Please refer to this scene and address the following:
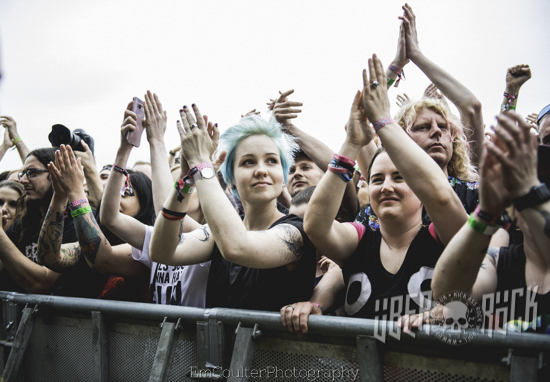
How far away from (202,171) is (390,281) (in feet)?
3.37

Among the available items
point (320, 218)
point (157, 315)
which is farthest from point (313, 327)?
point (157, 315)

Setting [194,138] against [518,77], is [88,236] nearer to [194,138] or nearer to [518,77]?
[194,138]

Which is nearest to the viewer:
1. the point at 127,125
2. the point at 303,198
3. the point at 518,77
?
the point at 127,125

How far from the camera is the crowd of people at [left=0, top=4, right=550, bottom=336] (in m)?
1.43

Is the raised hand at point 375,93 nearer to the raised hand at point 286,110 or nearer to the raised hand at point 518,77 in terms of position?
the raised hand at point 286,110

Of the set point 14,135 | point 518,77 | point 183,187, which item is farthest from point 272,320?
point 14,135

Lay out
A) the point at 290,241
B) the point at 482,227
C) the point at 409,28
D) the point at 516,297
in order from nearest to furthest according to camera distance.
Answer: the point at 482,227
the point at 516,297
the point at 290,241
the point at 409,28

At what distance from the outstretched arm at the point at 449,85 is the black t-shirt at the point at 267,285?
4.58 ft

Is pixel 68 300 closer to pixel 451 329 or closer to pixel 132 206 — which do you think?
pixel 132 206

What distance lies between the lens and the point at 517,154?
1.19 metres

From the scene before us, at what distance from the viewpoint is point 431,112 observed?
2564mm

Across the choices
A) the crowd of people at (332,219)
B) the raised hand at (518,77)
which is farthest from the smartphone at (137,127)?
the raised hand at (518,77)

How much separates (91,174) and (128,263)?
1.25 metres

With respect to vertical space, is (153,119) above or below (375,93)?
above
